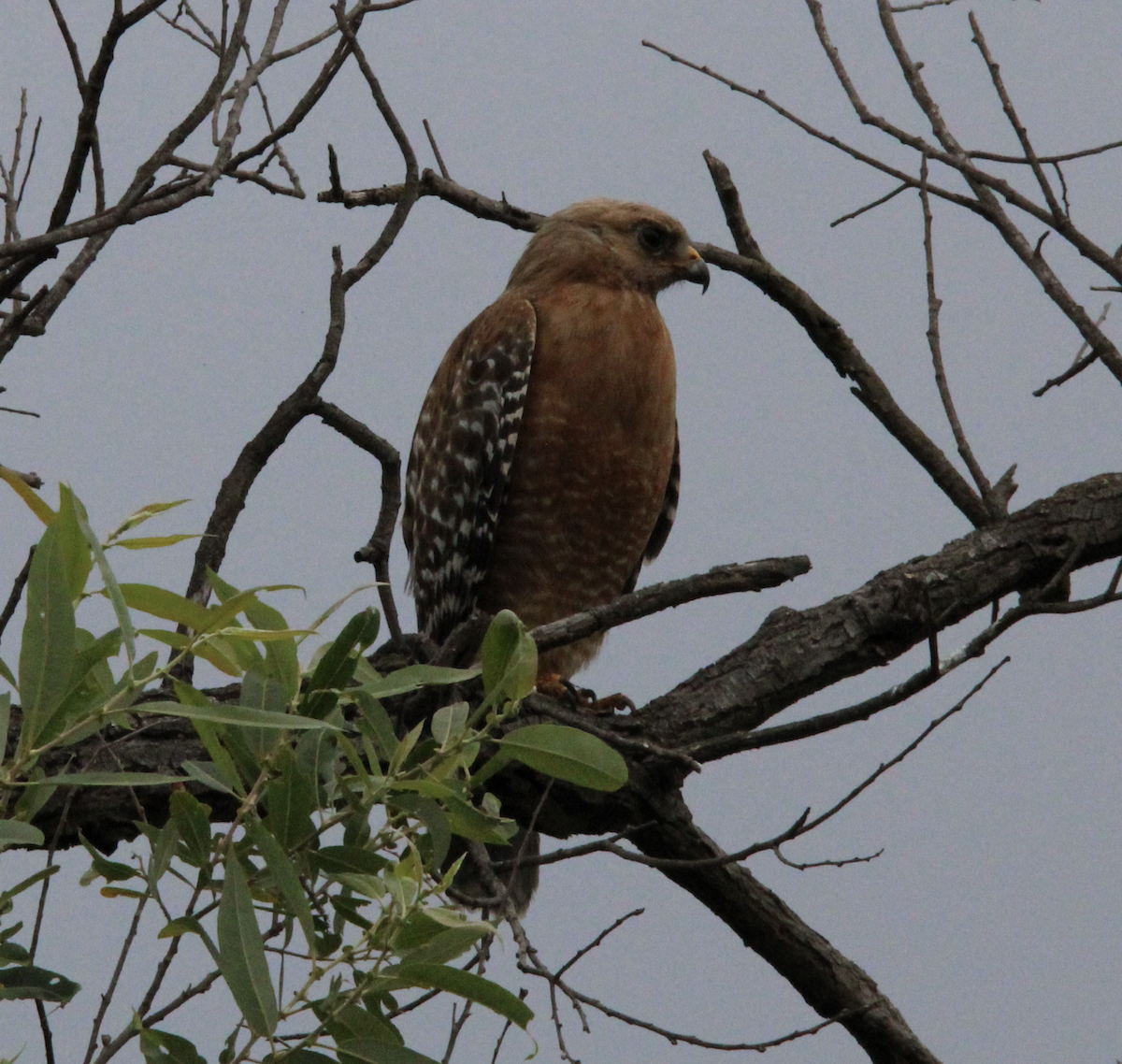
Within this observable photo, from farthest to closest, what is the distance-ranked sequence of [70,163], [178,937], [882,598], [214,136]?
[882,598]
[214,136]
[70,163]
[178,937]

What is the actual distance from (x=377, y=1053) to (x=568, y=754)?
1.22 ft

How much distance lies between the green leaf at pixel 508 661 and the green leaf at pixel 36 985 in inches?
22.3

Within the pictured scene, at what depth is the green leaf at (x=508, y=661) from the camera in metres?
1.51

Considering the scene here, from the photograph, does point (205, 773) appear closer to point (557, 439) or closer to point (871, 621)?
point (871, 621)

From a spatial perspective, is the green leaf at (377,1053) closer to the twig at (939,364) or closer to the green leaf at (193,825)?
the green leaf at (193,825)

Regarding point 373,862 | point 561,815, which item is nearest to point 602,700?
point 561,815

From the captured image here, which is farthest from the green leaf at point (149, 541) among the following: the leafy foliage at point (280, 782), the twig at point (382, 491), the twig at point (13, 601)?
the twig at point (382, 491)

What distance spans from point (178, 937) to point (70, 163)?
1398 mm

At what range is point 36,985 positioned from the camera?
5.08 ft

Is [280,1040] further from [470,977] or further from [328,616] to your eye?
Result: [328,616]

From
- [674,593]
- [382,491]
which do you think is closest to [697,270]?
[382,491]

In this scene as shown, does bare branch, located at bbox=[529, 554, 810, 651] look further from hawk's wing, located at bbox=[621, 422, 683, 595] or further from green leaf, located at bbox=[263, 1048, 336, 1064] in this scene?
hawk's wing, located at bbox=[621, 422, 683, 595]

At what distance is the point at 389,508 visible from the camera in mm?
3354

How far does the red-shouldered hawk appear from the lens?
412 cm
